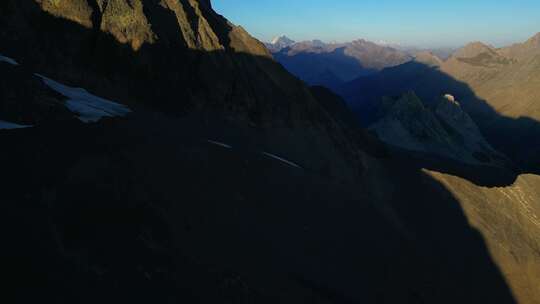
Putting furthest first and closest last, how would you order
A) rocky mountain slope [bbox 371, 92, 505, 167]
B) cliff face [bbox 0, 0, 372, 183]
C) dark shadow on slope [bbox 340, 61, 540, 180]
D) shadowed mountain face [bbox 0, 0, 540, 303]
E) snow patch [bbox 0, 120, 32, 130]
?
1. dark shadow on slope [bbox 340, 61, 540, 180]
2. rocky mountain slope [bbox 371, 92, 505, 167]
3. cliff face [bbox 0, 0, 372, 183]
4. snow patch [bbox 0, 120, 32, 130]
5. shadowed mountain face [bbox 0, 0, 540, 303]

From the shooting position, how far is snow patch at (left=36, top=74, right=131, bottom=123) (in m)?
25.0

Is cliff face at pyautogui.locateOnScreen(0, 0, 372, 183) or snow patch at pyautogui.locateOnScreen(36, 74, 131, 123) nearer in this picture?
snow patch at pyautogui.locateOnScreen(36, 74, 131, 123)

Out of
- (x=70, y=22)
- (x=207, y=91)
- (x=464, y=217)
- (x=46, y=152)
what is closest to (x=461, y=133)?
(x=464, y=217)

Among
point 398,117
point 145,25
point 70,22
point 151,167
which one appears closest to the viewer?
point 151,167

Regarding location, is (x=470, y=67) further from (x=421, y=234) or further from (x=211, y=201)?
(x=211, y=201)

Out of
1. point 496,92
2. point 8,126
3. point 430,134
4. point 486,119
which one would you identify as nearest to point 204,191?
point 8,126

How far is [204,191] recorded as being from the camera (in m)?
23.3

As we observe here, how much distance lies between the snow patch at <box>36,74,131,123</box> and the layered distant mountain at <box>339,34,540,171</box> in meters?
81.8

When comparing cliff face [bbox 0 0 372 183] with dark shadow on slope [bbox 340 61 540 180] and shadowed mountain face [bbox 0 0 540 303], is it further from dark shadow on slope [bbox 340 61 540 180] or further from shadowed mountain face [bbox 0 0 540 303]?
dark shadow on slope [bbox 340 61 540 180]

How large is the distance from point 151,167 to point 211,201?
2.86 meters

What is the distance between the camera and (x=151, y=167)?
22219mm

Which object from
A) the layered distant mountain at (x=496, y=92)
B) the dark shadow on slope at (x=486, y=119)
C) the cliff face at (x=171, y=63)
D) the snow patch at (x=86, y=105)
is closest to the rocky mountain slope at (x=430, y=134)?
the dark shadow on slope at (x=486, y=119)

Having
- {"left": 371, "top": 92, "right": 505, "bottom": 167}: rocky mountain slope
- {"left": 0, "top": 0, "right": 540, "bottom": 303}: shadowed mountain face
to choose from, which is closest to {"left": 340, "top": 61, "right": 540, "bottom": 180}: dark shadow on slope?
{"left": 371, "top": 92, "right": 505, "bottom": 167}: rocky mountain slope

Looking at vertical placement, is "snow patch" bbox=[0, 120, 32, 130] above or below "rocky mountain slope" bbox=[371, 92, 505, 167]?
above
